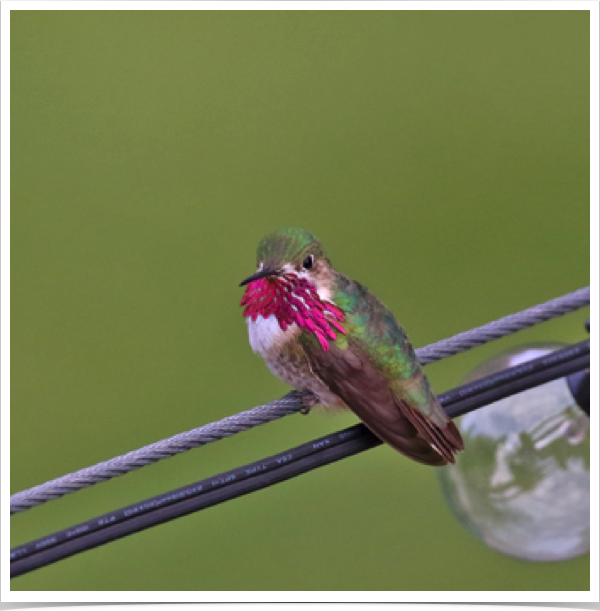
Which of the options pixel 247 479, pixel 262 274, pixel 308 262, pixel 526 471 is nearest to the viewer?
pixel 247 479

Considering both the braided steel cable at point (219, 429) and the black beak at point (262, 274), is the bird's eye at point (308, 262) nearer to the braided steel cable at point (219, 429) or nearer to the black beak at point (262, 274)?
the black beak at point (262, 274)

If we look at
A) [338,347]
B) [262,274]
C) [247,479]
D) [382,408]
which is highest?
[262,274]

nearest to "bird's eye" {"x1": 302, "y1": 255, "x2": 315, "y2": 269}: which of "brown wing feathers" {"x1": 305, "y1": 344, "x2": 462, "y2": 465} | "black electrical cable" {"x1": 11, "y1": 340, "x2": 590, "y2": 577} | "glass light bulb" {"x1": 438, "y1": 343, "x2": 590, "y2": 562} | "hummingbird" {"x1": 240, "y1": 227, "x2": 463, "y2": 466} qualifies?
"hummingbird" {"x1": 240, "y1": 227, "x2": 463, "y2": 466}

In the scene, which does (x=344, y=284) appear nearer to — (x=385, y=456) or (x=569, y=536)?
(x=569, y=536)

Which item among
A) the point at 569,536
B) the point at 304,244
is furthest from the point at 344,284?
the point at 569,536

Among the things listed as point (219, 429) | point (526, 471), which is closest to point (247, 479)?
point (219, 429)

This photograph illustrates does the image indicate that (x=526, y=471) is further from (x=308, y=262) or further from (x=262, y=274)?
(x=262, y=274)

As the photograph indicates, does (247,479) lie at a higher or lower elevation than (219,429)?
lower
